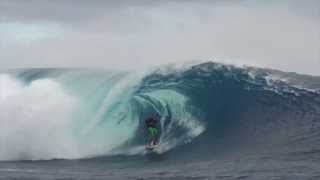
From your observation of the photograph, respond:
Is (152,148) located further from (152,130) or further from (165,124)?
(165,124)

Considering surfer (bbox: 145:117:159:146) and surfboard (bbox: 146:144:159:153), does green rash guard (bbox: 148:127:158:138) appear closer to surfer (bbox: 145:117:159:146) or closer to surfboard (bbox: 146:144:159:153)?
surfer (bbox: 145:117:159:146)

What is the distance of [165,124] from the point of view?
42.5 metres

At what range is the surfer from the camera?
39750 mm

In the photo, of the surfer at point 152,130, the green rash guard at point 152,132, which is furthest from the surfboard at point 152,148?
the green rash guard at point 152,132

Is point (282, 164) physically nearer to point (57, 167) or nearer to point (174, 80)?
point (57, 167)

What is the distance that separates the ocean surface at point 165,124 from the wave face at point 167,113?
5cm

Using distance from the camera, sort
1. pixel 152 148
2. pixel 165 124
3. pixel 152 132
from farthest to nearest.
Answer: pixel 165 124 < pixel 152 132 < pixel 152 148

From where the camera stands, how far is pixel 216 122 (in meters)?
42.9

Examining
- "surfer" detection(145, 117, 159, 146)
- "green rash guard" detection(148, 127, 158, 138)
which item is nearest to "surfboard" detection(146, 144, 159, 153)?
"surfer" detection(145, 117, 159, 146)

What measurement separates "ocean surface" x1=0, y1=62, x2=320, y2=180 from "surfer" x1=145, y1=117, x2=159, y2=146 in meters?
0.44

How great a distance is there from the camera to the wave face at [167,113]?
40.5 metres

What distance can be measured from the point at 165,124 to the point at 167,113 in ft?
3.94

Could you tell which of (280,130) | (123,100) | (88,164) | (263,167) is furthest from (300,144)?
(123,100)

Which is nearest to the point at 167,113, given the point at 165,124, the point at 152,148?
the point at 165,124
